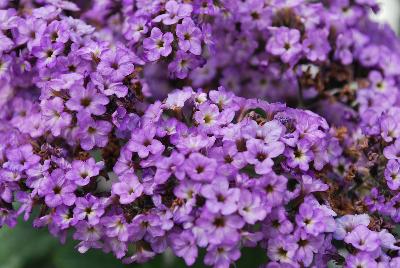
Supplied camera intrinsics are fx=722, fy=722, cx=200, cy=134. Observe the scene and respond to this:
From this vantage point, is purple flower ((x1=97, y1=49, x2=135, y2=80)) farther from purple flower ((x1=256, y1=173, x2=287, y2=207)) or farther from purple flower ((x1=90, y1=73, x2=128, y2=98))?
purple flower ((x1=256, y1=173, x2=287, y2=207))

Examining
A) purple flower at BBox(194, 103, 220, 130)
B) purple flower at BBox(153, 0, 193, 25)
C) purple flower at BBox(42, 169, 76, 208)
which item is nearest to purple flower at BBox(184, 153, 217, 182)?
purple flower at BBox(194, 103, 220, 130)

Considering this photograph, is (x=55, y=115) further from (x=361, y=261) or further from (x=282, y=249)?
(x=361, y=261)

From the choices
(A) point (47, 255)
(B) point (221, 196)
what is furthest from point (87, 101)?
(A) point (47, 255)

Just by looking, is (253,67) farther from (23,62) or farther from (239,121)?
(23,62)

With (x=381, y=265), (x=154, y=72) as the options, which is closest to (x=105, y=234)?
(x=381, y=265)

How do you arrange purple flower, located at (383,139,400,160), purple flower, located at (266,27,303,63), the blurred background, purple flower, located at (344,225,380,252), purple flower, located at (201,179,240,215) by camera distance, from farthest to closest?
the blurred background
purple flower, located at (266,27,303,63)
purple flower, located at (383,139,400,160)
purple flower, located at (344,225,380,252)
purple flower, located at (201,179,240,215)

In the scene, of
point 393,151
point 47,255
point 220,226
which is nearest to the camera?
point 220,226

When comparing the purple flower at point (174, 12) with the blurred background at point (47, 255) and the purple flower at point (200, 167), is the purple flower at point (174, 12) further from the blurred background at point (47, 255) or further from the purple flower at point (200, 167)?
the blurred background at point (47, 255)
